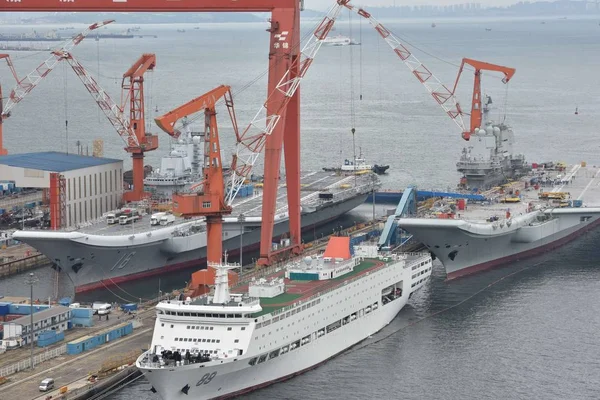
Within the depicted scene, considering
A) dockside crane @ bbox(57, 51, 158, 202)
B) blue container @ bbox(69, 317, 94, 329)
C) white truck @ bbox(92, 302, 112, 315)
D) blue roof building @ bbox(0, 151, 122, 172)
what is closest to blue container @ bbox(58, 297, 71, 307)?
white truck @ bbox(92, 302, 112, 315)

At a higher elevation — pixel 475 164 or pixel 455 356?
pixel 475 164

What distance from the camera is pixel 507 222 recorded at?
2579 inches

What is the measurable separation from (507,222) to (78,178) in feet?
74.2

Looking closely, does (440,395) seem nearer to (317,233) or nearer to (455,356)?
(455,356)

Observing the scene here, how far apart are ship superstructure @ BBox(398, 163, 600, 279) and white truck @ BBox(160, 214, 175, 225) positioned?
1228cm

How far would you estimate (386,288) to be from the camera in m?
54.6

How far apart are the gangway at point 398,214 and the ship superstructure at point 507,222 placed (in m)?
0.88

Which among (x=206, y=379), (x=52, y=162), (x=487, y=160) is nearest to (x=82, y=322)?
(x=206, y=379)

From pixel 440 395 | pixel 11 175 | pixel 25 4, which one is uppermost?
pixel 25 4

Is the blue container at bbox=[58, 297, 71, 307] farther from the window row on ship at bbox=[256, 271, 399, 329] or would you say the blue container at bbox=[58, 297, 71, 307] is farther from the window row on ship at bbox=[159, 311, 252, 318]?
the window row on ship at bbox=[256, 271, 399, 329]

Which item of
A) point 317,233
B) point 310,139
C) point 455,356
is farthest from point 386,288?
point 310,139

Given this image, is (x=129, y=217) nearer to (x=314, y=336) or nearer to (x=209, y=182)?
(x=209, y=182)

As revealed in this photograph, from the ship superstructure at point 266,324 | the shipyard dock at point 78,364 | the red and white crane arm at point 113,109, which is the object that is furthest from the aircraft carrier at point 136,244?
the ship superstructure at point 266,324

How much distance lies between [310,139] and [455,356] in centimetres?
6584
